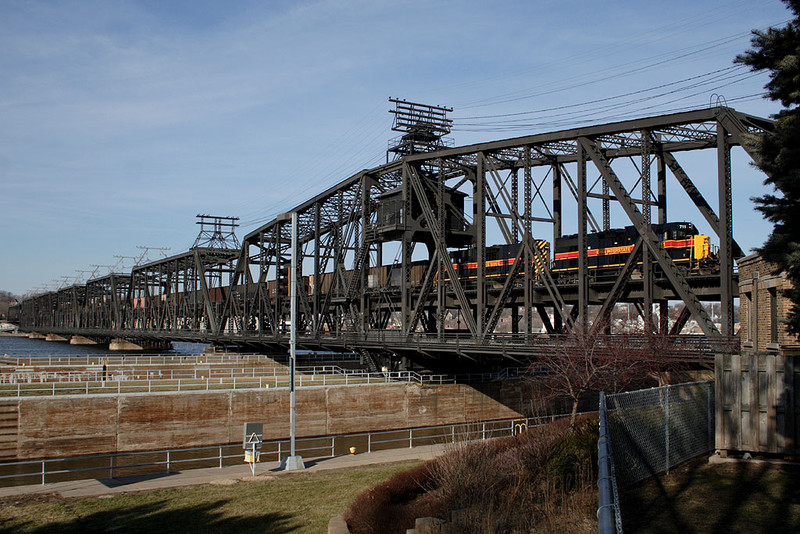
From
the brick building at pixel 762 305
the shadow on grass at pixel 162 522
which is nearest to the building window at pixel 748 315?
the brick building at pixel 762 305

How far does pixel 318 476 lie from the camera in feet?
81.1

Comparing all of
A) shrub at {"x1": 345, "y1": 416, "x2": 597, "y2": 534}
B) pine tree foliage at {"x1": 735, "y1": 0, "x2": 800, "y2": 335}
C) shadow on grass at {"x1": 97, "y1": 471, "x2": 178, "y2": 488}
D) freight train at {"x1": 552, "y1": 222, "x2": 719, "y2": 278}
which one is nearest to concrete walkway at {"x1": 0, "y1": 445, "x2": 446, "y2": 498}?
shadow on grass at {"x1": 97, "y1": 471, "x2": 178, "y2": 488}

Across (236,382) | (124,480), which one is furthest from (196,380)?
(124,480)

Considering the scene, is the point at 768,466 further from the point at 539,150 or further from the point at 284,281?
the point at 284,281

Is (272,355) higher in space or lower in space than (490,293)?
lower

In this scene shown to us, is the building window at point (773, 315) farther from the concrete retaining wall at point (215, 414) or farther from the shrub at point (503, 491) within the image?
the concrete retaining wall at point (215, 414)

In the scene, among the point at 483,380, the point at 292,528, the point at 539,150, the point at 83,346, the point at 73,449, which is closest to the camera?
the point at 292,528

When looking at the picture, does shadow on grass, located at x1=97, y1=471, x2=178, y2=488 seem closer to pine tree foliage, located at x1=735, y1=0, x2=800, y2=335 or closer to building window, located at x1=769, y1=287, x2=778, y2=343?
pine tree foliage, located at x1=735, y1=0, x2=800, y2=335

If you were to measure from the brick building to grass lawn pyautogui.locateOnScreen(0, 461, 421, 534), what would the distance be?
53.7ft

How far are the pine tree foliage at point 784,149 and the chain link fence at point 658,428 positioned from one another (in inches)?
106

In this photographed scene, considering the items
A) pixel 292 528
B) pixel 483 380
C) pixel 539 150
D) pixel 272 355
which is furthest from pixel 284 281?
pixel 292 528

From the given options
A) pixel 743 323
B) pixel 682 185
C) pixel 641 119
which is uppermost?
pixel 641 119

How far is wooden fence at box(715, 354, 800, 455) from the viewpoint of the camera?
14492 millimetres

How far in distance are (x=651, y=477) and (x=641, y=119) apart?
26530mm
